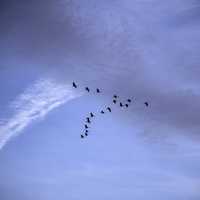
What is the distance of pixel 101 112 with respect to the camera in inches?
2366

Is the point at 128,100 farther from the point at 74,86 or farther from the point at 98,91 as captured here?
the point at 74,86

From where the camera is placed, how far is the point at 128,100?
59719 millimetres

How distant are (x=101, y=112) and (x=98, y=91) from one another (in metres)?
4.86

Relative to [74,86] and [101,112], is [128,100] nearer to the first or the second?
[101,112]

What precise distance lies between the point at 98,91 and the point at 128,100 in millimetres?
→ 6234

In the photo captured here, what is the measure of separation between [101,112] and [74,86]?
7556mm

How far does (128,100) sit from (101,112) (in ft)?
17.6

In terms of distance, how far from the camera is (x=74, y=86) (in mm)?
56219

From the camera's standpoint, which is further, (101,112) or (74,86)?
(101,112)

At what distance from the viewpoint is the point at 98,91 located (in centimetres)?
5703

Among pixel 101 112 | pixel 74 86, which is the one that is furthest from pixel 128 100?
pixel 74 86

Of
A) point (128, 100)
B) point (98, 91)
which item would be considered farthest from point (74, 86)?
point (128, 100)
